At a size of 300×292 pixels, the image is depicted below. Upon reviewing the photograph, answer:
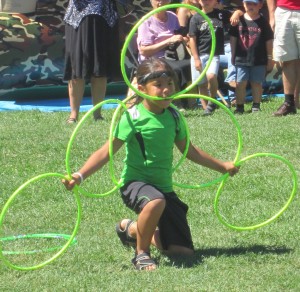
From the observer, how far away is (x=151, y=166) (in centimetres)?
563

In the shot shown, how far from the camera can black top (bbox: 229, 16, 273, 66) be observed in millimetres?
11320

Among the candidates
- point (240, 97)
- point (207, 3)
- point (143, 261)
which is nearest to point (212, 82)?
point (240, 97)

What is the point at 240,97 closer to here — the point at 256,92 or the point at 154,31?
the point at 256,92

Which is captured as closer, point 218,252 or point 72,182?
point 72,182

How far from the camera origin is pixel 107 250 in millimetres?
5828

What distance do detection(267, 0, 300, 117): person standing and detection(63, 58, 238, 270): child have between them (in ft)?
16.1

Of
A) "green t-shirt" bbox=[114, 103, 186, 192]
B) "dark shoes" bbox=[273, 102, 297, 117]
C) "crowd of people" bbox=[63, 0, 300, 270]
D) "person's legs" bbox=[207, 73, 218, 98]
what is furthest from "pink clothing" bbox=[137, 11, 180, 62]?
"green t-shirt" bbox=[114, 103, 186, 192]

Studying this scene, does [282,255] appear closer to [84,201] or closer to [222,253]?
[222,253]

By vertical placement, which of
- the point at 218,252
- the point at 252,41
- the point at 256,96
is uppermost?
the point at 218,252

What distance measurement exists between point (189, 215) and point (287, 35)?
14.7ft

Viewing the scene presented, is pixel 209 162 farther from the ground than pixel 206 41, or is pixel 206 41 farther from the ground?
pixel 209 162

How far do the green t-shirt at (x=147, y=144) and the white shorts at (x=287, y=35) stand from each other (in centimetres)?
513

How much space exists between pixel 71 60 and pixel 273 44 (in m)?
2.43

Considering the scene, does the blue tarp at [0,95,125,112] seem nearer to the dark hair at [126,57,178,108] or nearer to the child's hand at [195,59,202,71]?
the child's hand at [195,59,202,71]
